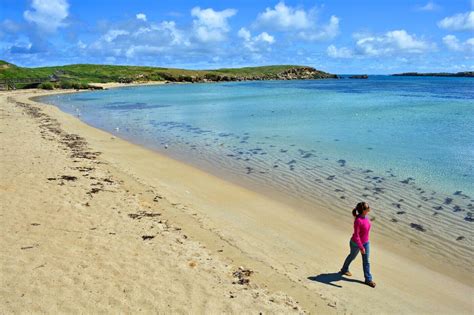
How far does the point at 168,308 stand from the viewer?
7.37 meters

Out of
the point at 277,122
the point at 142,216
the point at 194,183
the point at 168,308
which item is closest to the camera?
the point at 168,308

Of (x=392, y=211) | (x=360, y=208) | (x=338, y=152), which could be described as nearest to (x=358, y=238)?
(x=360, y=208)

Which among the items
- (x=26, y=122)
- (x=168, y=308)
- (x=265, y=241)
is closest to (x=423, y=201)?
(x=265, y=241)

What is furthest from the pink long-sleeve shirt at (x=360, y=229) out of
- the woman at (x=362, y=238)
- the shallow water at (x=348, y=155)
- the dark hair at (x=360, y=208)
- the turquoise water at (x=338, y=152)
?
the turquoise water at (x=338, y=152)

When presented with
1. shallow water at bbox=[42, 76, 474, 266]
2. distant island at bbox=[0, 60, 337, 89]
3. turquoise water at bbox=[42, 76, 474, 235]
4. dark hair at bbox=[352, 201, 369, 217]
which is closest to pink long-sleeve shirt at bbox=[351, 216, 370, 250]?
dark hair at bbox=[352, 201, 369, 217]

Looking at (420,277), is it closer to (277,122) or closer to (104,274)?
(104,274)

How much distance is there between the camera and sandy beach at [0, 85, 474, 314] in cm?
773

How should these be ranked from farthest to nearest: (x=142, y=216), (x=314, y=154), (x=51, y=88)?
(x=51, y=88) < (x=314, y=154) < (x=142, y=216)

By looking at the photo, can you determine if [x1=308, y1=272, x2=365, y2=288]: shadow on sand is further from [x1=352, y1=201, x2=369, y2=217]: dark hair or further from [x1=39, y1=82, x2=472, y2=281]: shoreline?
[x1=39, y1=82, x2=472, y2=281]: shoreline

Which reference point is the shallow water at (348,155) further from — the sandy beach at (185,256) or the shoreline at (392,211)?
the sandy beach at (185,256)

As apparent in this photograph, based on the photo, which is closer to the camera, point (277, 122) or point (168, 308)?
point (168, 308)

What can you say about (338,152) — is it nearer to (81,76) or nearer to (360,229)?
(360,229)

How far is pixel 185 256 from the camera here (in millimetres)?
9508

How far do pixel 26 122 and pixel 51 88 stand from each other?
72829 mm
